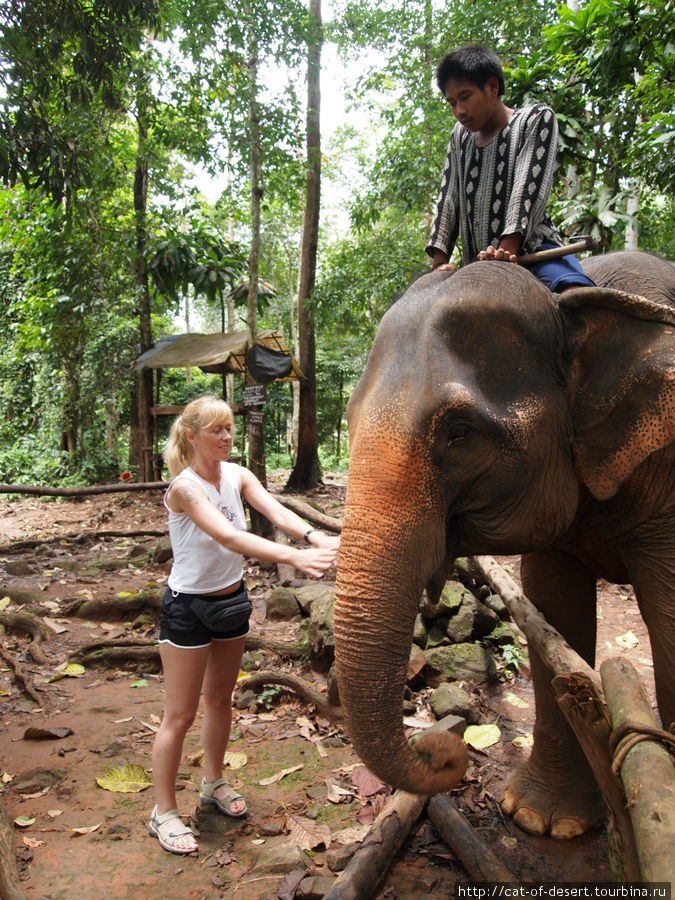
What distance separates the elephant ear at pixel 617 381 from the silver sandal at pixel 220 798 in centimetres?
222

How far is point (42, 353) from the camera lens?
50.9ft

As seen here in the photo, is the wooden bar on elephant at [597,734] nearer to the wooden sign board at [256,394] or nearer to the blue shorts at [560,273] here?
the blue shorts at [560,273]

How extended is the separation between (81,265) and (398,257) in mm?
5840

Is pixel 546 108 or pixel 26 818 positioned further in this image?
pixel 26 818

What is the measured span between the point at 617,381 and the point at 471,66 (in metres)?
1.50

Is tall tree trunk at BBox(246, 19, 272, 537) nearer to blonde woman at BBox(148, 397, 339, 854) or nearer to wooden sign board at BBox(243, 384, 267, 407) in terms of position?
wooden sign board at BBox(243, 384, 267, 407)

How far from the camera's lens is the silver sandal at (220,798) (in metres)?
3.10

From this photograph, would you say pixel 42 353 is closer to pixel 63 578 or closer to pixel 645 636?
pixel 63 578

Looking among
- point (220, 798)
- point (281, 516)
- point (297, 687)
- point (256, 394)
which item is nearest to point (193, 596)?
point (281, 516)

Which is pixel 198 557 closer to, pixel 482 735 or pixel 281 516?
pixel 281 516

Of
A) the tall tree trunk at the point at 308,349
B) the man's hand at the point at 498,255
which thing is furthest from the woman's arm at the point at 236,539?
the tall tree trunk at the point at 308,349

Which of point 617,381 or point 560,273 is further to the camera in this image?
point 560,273

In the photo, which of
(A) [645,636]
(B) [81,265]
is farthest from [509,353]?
(B) [81,265]

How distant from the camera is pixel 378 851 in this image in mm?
2549
